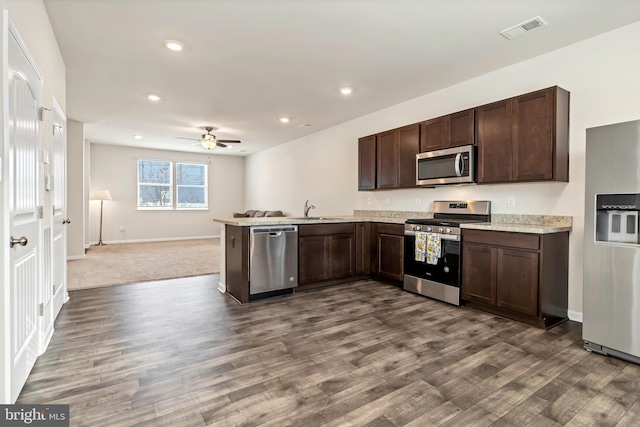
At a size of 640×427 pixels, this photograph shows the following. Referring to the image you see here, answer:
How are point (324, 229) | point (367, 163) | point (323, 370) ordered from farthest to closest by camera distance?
point (367, 163) < point (324, 229) < point (323, 370)

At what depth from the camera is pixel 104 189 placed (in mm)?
8812

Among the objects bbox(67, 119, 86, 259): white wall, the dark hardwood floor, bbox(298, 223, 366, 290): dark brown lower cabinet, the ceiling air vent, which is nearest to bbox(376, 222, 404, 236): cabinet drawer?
bbox(298, 223, 366, 290): dark brown lower cabinet

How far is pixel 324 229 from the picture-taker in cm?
441

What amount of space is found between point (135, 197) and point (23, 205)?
26.4 feet

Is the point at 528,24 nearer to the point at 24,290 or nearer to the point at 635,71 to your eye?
the point at 635,71

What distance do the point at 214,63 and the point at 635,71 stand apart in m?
3.97

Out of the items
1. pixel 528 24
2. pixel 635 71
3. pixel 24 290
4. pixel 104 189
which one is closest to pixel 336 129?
pixel 528 24

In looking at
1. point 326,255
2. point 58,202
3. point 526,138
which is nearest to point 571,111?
point 526,138

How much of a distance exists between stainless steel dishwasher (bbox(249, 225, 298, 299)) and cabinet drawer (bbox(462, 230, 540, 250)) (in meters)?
2.00

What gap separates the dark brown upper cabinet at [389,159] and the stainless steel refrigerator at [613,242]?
207 cm

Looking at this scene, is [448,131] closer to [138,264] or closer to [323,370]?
[323,370]

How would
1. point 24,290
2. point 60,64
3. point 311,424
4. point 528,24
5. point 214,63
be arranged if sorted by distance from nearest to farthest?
point 311,424, point 24,290, point 528,24, point 60,64, point 214,63

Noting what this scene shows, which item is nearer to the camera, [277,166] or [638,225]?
[638,225]

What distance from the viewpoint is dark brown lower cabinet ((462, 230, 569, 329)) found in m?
2.96
